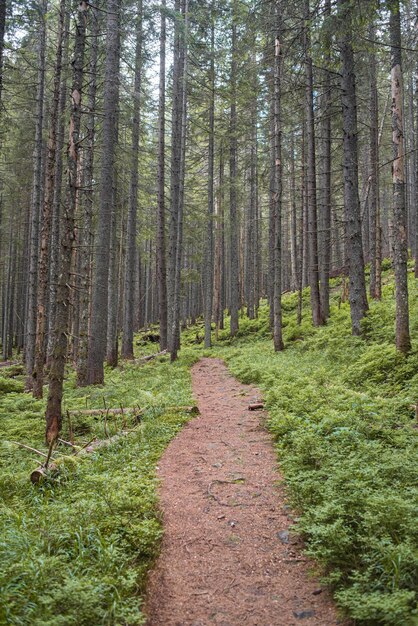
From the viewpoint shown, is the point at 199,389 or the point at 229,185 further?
the point at 229,185

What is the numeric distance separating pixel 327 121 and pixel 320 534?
16.7m

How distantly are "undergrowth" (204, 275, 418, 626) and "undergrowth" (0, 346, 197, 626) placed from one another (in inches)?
63.1

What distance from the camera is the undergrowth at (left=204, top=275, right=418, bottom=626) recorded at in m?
3.10

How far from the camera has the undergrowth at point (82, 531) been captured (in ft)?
9.37

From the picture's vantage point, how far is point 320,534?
3.86m

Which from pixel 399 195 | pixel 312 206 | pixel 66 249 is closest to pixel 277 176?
pixel 312 206

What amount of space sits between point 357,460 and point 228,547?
1851mm

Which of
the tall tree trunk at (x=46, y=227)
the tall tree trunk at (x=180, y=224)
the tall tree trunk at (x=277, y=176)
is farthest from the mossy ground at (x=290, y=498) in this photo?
the tall tree trunk at (x=180, y=224)

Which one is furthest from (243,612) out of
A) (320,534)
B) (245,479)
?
(245,479)

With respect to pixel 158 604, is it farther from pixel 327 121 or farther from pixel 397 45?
pixel 327 121

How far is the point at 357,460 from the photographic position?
4.94 m

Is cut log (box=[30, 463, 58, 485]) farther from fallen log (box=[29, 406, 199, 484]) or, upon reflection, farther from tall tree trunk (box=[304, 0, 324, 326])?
tall tree trunk (box=[304, 0, 324, 326])

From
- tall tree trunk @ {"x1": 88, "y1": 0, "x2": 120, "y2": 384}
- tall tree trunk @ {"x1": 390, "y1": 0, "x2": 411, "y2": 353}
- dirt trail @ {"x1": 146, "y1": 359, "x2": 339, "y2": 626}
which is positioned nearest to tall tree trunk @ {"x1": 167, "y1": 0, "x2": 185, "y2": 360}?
tall tree trunk @ {"x1": 88, "y1": 0, "x2": 120, "y2": 384}

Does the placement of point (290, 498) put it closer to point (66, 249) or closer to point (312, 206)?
point (66, 249)
